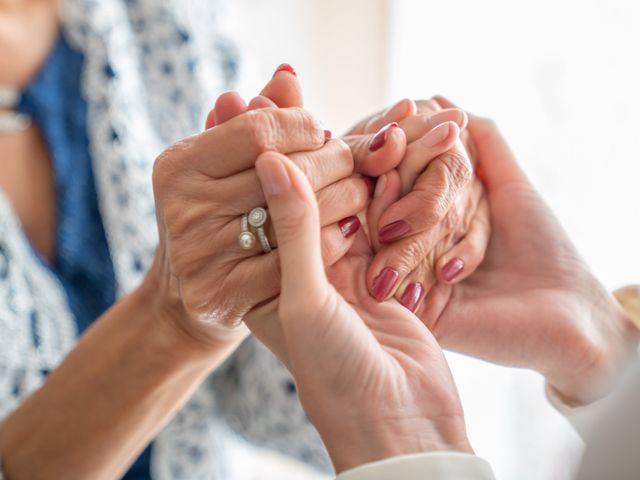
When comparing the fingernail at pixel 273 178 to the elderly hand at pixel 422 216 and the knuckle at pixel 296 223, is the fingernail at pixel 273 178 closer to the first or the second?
the knuckle at pixel 296 223

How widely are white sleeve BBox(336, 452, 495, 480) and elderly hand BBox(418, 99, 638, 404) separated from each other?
224mm

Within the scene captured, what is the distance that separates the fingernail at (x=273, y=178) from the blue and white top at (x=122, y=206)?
578mm

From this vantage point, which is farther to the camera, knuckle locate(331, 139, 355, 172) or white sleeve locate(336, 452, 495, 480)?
knuckle locate(331, 139, 355, 172)

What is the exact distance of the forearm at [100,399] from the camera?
31.5 inches

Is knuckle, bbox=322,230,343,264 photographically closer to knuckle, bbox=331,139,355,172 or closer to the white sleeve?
knuckle, bbox=331,139,355,172

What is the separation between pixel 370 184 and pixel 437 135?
0.09 m

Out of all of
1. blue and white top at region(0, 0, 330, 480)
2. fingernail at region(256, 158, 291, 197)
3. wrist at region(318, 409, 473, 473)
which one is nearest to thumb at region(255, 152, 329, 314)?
fingernail at region(256, 158, 291, 197)

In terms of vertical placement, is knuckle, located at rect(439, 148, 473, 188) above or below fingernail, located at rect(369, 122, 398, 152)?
below

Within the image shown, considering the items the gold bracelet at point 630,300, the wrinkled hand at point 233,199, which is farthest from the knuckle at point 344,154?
the gold bracelet at point 630,300

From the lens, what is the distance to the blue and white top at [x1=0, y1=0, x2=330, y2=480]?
0.99 m

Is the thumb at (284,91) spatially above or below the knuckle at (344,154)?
above

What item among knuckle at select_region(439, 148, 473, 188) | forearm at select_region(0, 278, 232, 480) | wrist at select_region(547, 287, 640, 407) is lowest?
forearm at select_region(0, 278, 232, 480)

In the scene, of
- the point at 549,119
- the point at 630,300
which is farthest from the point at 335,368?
the point at 549,119

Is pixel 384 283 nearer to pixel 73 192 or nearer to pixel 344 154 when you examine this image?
pixel 344 154
